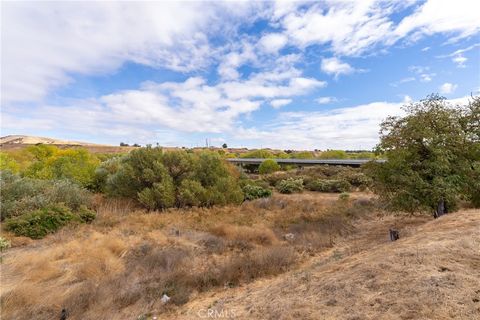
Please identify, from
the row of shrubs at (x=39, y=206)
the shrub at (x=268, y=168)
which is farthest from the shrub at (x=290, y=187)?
the row of shrubs at (x=39, y=206)

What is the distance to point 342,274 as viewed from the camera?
5051 millimetres

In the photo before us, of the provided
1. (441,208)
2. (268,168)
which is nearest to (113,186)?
(441,208)

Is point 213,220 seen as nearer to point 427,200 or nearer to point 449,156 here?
point 427,200

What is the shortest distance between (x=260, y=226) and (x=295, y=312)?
7160 mm

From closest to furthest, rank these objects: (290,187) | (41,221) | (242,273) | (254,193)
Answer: (242,273) < (41,221) < (254,193) < (290,187)

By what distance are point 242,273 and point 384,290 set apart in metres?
3.36

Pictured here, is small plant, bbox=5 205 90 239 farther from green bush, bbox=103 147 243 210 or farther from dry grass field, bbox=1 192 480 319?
green bush, bbox=103 147 243 210

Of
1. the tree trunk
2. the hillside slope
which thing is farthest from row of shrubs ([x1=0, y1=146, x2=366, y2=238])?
the hillside slope

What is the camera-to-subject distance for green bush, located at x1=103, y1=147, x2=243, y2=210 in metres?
14.6

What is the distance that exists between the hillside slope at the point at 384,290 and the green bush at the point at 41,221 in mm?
8166

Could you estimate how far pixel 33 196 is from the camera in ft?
41.3


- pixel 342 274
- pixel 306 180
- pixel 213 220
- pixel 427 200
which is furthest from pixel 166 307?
pixel 306 180

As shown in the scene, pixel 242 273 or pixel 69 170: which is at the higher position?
pixel 69 170

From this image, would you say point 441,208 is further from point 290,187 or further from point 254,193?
point 290,187
